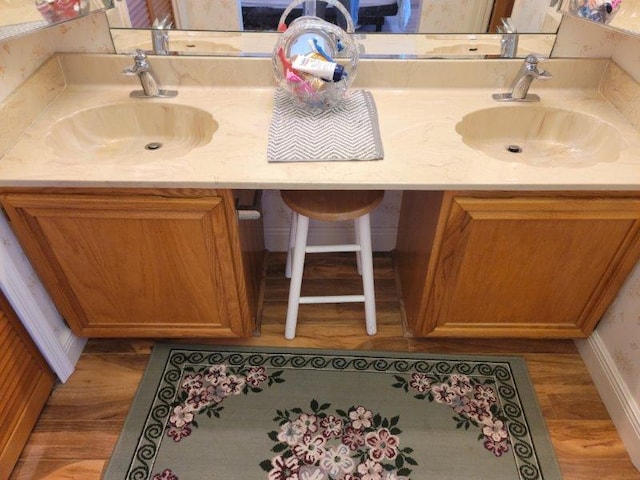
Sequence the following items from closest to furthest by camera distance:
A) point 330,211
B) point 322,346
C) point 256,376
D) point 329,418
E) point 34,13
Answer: point 34,13
point 330,211
point 329,418
point 256,376
point 322,346

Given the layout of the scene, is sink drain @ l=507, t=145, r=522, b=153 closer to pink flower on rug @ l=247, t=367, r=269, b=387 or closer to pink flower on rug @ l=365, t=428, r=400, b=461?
pink flower on rug @ l=365, t=428, r=400, b=461

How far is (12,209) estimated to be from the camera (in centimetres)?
113

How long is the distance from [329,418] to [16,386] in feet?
3.08

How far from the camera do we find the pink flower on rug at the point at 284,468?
1.28 metres

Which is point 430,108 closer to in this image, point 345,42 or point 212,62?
point 345,42

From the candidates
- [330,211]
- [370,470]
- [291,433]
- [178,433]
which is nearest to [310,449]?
[291,433]

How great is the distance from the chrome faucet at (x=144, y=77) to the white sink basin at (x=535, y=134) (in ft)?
3.16

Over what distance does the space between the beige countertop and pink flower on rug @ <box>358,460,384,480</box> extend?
2.75ft

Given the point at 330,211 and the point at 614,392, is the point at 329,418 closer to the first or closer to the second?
the point at 330,211

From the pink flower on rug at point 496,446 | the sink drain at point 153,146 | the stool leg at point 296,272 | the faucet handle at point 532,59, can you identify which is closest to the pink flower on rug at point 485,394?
the pink flower on rug at point 496,446

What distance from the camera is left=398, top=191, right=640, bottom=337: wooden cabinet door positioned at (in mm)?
1143

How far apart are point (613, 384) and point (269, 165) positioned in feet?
4.28

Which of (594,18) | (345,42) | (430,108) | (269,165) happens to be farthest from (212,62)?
(594,18)

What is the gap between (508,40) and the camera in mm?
1450
